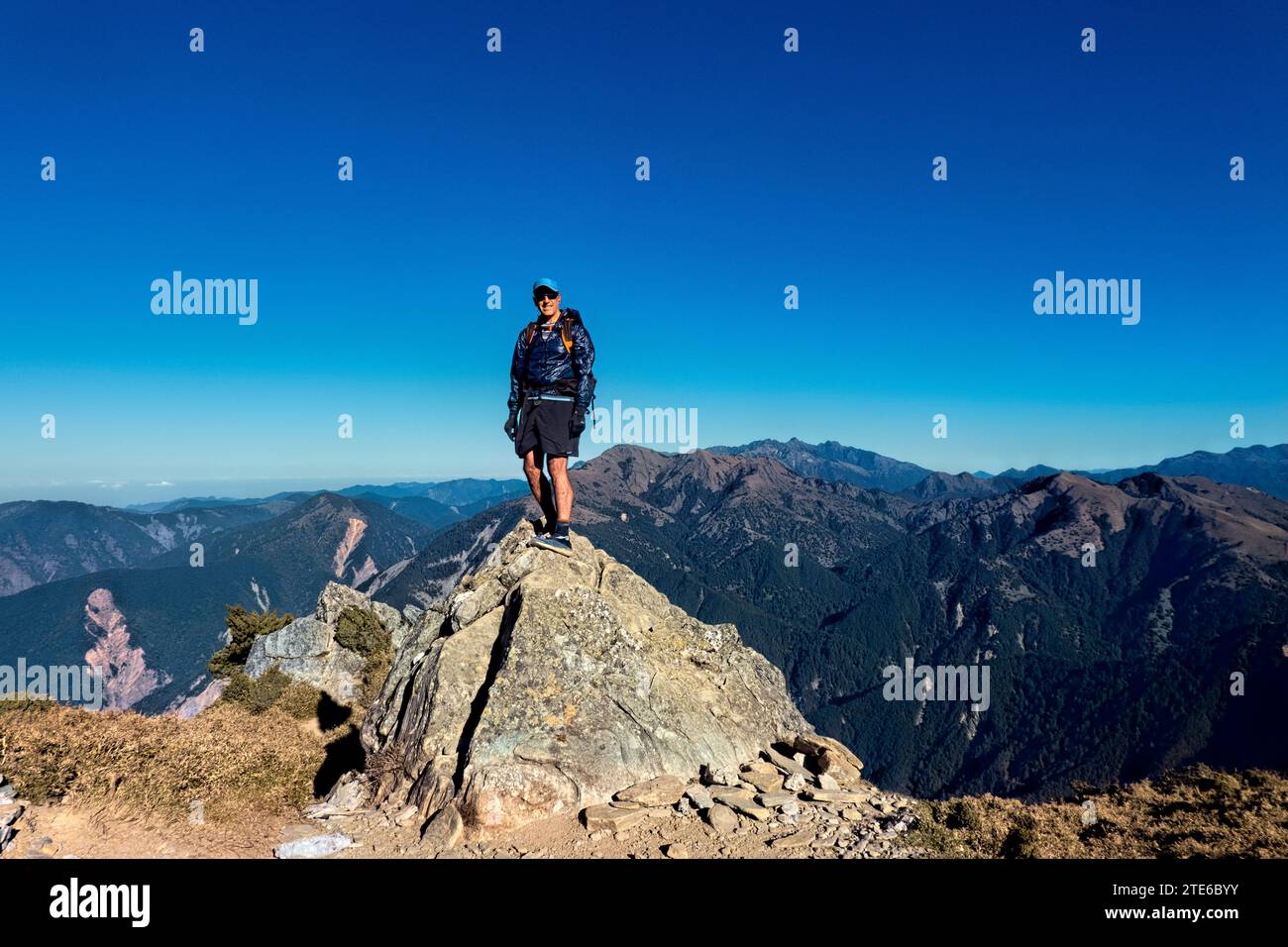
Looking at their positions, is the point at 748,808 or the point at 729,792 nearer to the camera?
the point at 748,808

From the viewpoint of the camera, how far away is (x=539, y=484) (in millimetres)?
17625

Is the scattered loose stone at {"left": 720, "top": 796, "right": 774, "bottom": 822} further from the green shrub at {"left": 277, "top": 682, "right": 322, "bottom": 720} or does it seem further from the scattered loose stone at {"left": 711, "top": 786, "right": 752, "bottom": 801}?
the green shrub at {"left": 277, "top": 682, "right": 322, "bottom": 720}

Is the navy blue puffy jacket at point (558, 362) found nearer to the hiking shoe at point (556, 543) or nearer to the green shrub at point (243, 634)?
the hiking shoe at point (556, 543)

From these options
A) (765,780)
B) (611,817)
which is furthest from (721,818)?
(765,780)

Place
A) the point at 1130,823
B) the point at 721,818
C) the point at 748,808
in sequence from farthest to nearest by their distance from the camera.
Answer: the point at 1130,823
the point at 748,808
the point at 721,818

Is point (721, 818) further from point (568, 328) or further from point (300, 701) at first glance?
point (300, 701)

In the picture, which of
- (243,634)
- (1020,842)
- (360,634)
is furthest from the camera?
(243,634)

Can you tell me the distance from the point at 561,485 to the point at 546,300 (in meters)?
4.53

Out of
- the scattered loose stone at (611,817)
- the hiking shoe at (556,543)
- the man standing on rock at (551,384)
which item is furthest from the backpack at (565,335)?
the scattered loose stone at (611,817)

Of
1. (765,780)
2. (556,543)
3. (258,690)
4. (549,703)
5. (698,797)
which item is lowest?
(258,690)

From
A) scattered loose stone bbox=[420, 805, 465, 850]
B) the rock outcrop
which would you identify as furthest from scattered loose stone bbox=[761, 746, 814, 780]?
the rock outcrop

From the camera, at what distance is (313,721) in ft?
97.2
